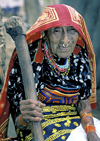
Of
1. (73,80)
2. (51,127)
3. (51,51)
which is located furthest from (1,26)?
(51,127)

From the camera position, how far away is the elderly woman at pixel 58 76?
5.60 ft

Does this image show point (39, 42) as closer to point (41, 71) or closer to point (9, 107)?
point (41, 71)

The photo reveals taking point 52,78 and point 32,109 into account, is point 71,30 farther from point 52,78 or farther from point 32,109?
point 32,109

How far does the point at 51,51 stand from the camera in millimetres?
1853

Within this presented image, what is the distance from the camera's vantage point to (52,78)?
188 centimetres

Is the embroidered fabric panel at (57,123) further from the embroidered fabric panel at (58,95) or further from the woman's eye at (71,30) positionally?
the woman's eye at (71,30)

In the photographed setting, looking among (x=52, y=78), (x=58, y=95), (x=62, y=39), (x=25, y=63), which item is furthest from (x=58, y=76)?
(x=25, y=63)

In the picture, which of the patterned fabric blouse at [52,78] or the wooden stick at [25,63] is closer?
the wooden stick at [25,63]

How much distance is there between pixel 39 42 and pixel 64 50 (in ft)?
0.86

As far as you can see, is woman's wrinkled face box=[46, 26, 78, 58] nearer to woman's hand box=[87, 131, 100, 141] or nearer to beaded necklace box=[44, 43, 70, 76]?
beaded necklace box=[44, 43, 70, 76]

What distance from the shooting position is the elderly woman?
1.71m

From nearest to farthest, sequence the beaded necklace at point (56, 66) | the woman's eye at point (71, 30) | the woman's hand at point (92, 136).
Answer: the woman's hand at point (92, 136) < the woman's eye at point (71, 30) < the beaded necklace at point (56, 66)

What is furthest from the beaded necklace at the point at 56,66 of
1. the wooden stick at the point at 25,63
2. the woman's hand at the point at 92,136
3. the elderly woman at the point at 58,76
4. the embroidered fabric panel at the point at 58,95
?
the woman's hand at the point at 92,136

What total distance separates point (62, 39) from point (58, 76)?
0.36 m
